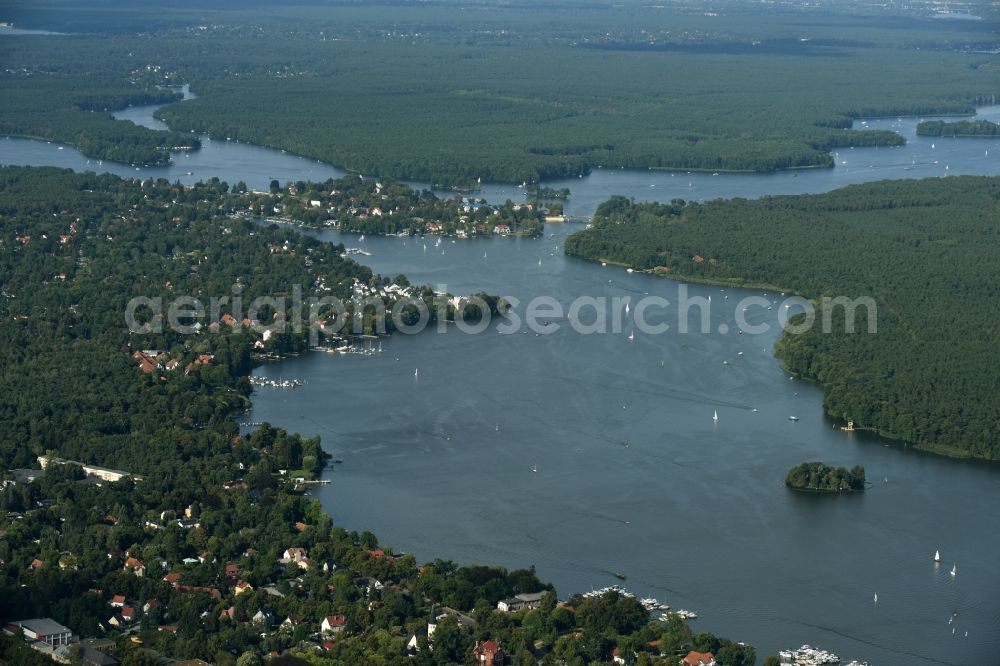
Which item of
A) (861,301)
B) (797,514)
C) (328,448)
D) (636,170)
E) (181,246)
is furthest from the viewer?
(636,170)

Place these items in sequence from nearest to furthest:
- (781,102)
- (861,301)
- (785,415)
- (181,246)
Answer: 1. (785,415)
2. (861,301)
3. (181,246)
4. (781,102)

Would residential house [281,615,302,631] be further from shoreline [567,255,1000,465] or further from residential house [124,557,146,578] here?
shoreline [567,255,1000,465]

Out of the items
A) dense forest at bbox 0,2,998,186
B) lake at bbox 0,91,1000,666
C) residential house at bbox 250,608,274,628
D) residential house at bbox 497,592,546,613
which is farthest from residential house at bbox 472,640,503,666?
dense forest at bbox 0,2,998,186

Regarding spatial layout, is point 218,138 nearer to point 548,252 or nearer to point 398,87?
point 398,87

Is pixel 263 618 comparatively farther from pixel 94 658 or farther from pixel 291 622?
pixel 94 658

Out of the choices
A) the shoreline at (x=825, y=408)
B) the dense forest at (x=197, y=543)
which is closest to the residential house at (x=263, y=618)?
the dense forest at (x=197, y=543)

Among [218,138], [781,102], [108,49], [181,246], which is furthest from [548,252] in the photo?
[108,49]

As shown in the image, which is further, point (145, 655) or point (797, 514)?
point (797, 514)
